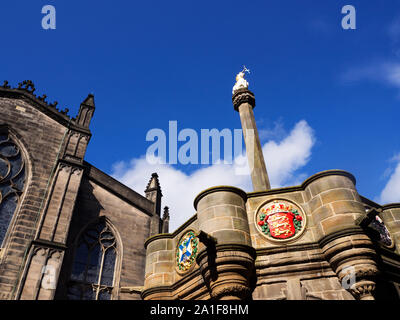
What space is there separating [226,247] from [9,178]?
12.0m

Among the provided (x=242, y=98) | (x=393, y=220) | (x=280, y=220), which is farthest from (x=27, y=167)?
(x=393, y=220)

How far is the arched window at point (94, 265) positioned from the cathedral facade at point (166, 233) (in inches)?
1.7

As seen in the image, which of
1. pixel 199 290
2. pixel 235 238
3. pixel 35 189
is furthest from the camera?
pixel 35 189

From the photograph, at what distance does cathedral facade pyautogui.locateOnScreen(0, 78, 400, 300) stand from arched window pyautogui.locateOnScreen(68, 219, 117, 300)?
44 millimetres

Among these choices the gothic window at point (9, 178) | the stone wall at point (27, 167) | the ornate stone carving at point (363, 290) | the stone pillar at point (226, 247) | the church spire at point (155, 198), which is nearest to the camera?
the ornate stone carving at point (363, 290)

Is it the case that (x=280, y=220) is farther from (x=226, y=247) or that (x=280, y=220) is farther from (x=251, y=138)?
(x=251, y=138)

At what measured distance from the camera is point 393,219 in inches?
314

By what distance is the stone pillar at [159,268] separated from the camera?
25.4 ft

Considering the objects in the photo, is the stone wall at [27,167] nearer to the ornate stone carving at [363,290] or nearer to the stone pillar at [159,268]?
the stone pillar at [159,268]

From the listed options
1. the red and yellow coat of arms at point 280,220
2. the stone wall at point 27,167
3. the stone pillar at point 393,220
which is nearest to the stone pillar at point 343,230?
the red and yellow coat of arms at point 280,220

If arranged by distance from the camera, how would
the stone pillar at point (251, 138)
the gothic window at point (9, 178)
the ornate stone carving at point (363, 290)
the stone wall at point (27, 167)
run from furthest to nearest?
the gothic window at point (9, 178) → the stone wall at point (27, 167) → the stone pillar at point (251, 138) → the ornate stone carving at point (363, 290)
